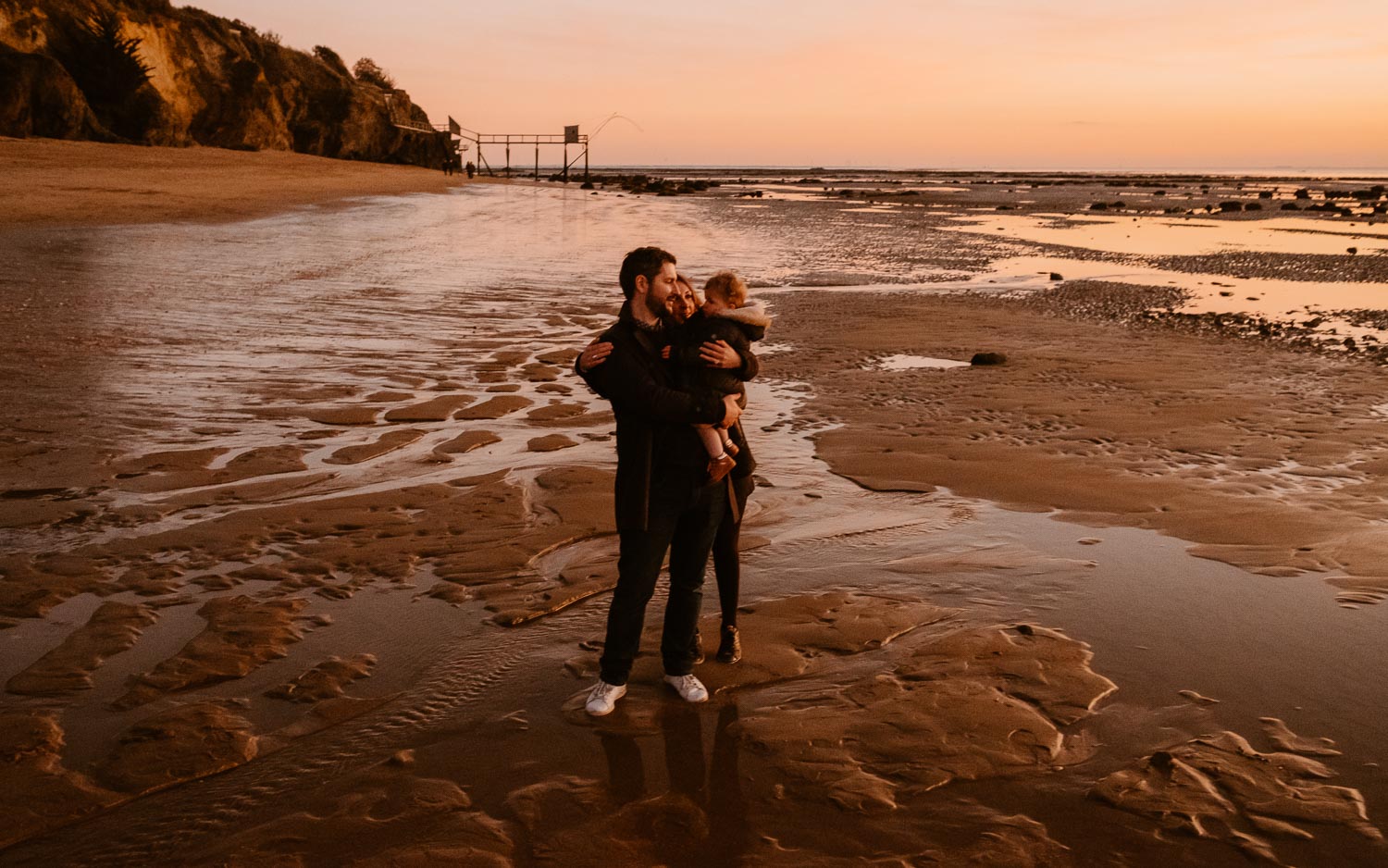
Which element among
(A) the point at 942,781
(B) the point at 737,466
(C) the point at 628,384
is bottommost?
(A) the point at 942,781

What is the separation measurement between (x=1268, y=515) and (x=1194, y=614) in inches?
76.4

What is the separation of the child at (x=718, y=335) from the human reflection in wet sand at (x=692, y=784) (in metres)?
0.96

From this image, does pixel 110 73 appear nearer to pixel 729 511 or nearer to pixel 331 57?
pixel 331 57

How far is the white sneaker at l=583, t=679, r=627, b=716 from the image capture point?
150 inches

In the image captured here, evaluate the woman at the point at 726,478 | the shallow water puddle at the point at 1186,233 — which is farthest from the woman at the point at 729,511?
the shallow water puddle at the point at 1186,233

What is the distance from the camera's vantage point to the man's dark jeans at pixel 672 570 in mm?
3840

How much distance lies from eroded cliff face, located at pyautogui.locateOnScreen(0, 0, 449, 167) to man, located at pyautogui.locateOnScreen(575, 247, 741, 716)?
3414cm

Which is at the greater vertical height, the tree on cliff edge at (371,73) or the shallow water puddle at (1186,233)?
the tree on cliff edge at (371,73)

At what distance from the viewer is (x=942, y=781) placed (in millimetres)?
3395

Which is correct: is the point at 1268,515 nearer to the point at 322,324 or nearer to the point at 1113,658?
the point at 1113,658

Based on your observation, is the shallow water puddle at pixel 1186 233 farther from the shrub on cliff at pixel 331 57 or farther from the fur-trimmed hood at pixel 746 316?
the shrub on cliff at pixel 331 57

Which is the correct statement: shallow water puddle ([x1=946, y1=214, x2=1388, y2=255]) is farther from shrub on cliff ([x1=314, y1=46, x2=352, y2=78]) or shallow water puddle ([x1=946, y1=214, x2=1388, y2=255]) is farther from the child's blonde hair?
shrub on cliff ([x1=314, y1=46, x2=352, y2=78])

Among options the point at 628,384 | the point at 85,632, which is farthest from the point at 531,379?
the point at 628,384

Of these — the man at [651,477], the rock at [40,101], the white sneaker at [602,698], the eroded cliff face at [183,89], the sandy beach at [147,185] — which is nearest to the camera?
the man at [651,477]
